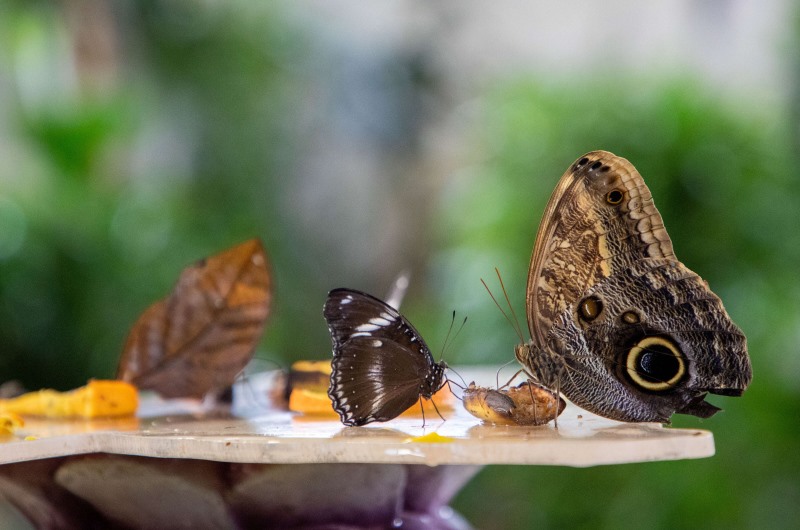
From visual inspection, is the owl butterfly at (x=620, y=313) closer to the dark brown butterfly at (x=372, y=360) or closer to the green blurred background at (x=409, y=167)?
the dark brown butterfly at (x=372, y=360)

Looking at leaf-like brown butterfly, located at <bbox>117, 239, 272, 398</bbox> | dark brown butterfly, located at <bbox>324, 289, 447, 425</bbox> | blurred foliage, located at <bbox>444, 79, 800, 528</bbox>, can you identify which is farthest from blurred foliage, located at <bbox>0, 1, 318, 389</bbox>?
dark brown butterfly, located at <bbox>324, 289, 447, 425</bbox>

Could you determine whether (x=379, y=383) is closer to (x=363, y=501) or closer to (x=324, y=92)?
(x=363, y=501)

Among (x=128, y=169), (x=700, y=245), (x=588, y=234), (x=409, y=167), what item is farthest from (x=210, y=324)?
(x=409, y=167)

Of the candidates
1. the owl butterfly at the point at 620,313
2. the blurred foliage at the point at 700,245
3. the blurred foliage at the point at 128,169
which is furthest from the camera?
the blurred foliage at the point at 128,169

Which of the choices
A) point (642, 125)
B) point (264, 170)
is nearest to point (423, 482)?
point (642, 125)

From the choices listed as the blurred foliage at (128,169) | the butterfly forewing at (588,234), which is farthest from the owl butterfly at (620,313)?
the blurred foliage at (128,169)
